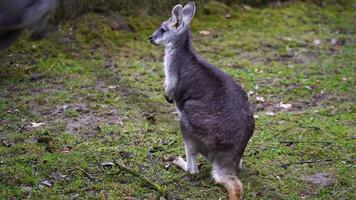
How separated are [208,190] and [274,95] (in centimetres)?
267

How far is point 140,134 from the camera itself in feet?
19.7

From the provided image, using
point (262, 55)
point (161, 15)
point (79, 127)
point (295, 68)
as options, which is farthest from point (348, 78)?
point (79, 127)

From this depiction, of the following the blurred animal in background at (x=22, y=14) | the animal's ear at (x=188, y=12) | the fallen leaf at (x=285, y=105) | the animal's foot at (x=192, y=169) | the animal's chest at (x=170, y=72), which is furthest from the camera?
the fallen leaf at (x=285, y=105)

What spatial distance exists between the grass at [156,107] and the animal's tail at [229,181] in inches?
3.3

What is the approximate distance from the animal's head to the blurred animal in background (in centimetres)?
233

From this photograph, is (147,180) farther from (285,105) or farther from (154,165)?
(285,105)

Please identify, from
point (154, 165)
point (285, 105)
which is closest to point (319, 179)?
point (154, 165)

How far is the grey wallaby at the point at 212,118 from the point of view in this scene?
4801 millimetres

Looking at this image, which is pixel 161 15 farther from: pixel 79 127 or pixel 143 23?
pixel 79 127

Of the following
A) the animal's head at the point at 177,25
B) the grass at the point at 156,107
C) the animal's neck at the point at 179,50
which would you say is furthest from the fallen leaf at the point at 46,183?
the animal's head at the point at 177,25

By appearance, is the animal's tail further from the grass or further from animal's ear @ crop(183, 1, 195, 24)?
animal's ear @ crop(183, 1, 195, 24)

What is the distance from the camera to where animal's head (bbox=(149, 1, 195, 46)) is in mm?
5535

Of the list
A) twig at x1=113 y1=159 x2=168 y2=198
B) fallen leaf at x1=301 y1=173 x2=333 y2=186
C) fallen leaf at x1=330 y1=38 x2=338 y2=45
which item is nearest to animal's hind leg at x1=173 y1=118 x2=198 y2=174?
twig at x1=113 y1=159 x2=168 y2=198

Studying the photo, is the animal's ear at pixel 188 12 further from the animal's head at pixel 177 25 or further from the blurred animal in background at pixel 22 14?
the blurred animal in background at pixel 22 14
